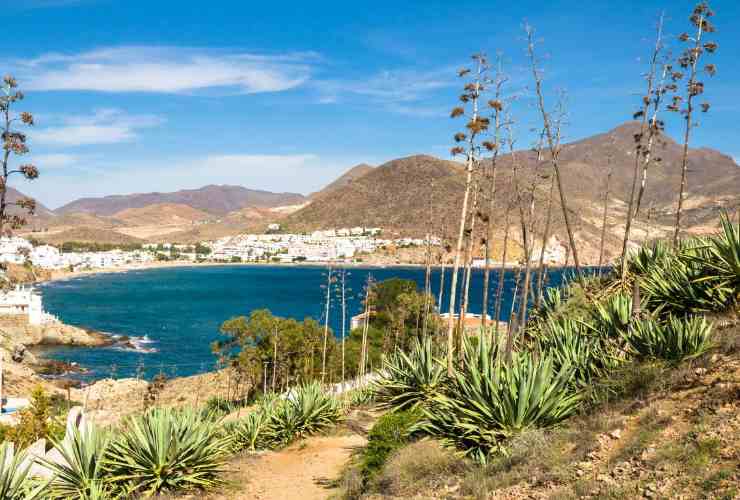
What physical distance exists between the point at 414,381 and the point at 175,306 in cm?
9062

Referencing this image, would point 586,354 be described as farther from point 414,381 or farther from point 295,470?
point 295,470

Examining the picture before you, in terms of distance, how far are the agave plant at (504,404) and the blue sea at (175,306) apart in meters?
21.1

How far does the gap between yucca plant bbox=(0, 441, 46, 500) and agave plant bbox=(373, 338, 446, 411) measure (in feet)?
21.1

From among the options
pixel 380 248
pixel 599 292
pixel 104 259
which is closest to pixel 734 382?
pixel 599 292

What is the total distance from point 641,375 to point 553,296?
7.09m

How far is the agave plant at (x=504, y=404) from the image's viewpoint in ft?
25.4

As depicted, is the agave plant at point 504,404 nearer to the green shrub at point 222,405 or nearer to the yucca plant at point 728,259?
the yucca plant at point 728,259

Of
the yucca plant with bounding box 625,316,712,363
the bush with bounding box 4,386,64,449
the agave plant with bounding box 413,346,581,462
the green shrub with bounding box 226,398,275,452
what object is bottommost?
the bush with bounding box 4,386,64,449

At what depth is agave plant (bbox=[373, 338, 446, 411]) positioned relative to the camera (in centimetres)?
1188

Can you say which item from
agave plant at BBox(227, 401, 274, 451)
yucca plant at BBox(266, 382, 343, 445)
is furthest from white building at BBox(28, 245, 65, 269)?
yucca plant at BBox(266, 382, 343, 445)

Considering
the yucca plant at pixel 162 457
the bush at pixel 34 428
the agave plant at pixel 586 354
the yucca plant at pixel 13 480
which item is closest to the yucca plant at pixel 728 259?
the agave plant at pixel 586 354

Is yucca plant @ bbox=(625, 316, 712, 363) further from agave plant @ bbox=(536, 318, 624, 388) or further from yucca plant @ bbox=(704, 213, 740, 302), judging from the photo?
yucca plant @ bbox=(704, 213, 740, 302)

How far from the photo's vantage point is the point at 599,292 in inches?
531

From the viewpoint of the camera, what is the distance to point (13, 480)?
7.84 metres
